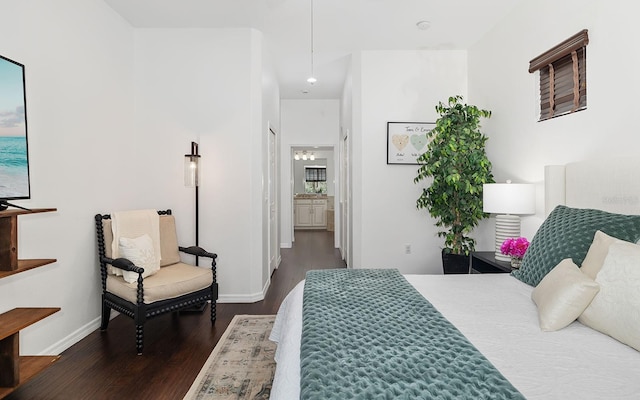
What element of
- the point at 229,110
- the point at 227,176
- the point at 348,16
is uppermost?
the point at 348,16

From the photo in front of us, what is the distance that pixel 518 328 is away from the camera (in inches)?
58.3

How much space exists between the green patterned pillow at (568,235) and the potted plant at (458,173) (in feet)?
4.08

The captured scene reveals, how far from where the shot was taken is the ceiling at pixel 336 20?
127 inches

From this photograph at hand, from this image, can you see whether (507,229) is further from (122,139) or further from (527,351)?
(122,139)

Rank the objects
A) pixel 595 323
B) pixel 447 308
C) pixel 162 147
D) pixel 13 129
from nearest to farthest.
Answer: pixel 595 323 → pixel 447 308 → pixel 13 129 → pixel 162 147

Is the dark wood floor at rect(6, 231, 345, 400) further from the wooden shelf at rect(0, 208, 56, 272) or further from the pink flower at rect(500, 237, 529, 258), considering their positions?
the pink flower at rect(500, 237, 529, 258)

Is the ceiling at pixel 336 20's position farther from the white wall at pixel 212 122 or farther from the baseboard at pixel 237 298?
the baseboard at pixel 237 298

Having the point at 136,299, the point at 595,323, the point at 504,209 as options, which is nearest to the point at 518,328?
the point at 595,323

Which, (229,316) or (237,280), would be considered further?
(237,280)

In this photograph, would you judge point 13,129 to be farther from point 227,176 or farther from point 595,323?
point 595,323

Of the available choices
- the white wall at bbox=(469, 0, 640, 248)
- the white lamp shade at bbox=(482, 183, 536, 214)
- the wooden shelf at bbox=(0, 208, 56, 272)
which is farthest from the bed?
the wooden shelf at bbox=(0, 208, 56, 272)

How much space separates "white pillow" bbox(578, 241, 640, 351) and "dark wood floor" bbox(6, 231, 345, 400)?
2.08 meters

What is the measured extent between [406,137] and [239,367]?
3083 mm

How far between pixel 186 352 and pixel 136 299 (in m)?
0.52
